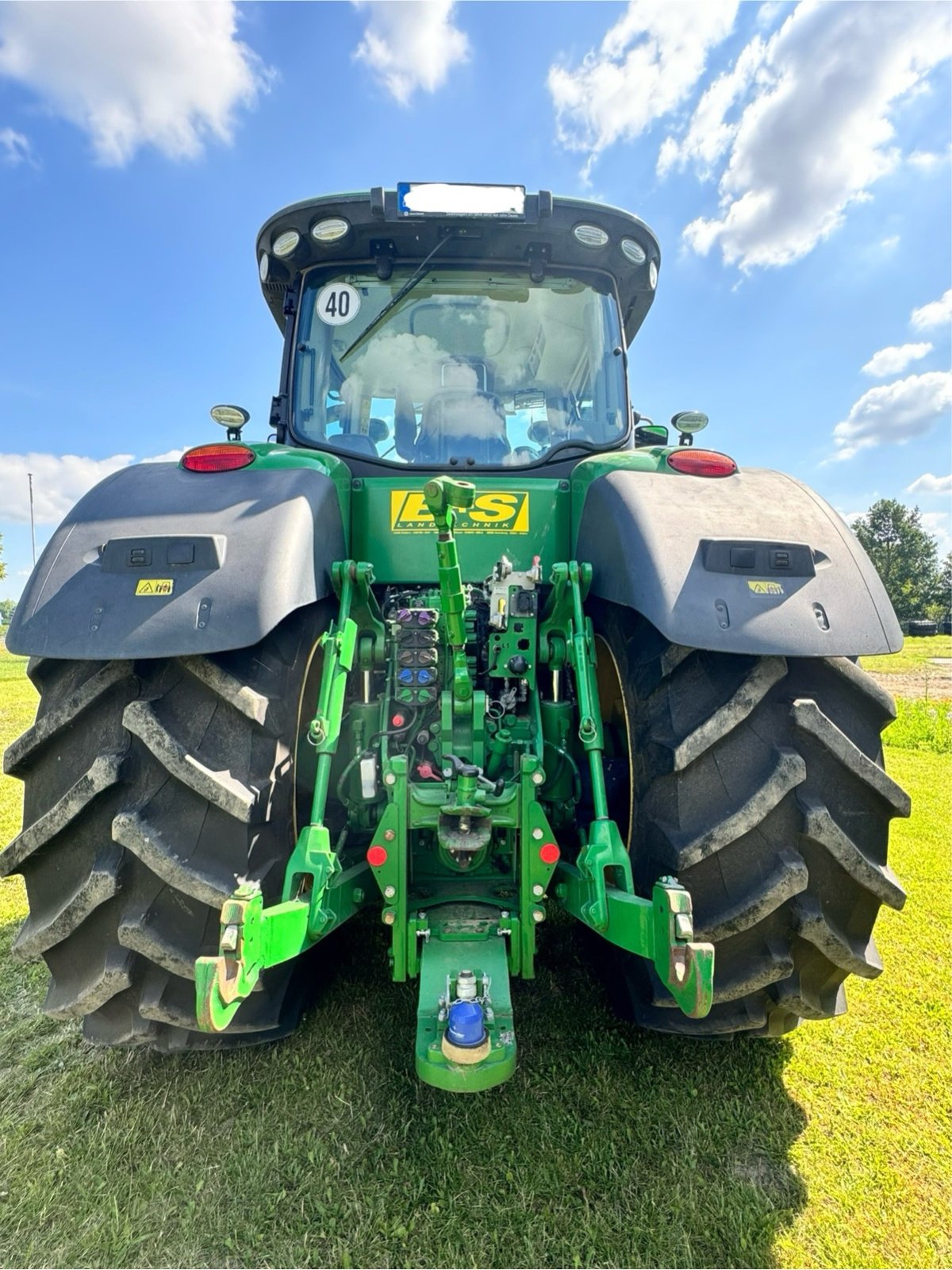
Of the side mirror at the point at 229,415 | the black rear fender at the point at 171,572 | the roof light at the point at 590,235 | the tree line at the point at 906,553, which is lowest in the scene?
the black rear fender at the point at 171,572

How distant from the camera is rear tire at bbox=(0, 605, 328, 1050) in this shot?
5.82ft

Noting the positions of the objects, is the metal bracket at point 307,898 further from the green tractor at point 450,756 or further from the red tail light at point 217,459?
the red tail light at point 217,459

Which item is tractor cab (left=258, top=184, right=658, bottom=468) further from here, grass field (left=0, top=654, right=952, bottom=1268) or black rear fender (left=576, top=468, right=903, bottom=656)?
grass field (left=0, top=654, right=952, bottom=1268)

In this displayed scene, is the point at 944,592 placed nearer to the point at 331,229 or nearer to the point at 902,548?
the point at 902,548

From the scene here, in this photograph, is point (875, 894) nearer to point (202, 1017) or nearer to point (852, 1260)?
point (852, 1260)

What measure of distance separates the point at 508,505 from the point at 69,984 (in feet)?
6.86

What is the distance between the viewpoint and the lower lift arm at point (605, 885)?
1.55 meters

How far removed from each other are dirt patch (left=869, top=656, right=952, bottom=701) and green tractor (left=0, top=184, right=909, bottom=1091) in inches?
446

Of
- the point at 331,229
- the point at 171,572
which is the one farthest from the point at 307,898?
the point at 331,229

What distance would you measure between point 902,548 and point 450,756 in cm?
6361

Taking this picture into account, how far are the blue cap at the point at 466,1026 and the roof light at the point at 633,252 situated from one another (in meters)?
2.88

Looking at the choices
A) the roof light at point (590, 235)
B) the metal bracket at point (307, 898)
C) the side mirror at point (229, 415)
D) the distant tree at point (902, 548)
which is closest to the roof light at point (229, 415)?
the side mirror at point (229, 415)

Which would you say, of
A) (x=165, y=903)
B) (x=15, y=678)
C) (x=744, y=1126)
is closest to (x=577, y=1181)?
(x=744, y=1126)

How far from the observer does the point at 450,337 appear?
2.94m
